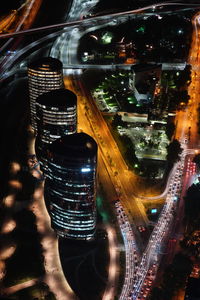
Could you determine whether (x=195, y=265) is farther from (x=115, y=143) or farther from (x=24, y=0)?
(x=24, y=0)

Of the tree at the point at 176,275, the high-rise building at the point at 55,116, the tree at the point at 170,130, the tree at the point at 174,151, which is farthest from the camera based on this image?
the tree at the point at 170,130

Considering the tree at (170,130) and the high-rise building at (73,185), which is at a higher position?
the high-rise building at (73,185)

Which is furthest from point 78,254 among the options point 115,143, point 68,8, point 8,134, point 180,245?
point 68,8

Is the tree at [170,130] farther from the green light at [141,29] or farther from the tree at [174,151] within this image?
the green light at [141,29]

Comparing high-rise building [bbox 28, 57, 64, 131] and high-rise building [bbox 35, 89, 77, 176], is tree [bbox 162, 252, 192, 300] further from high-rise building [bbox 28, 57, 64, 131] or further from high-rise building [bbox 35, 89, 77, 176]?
high-rise building [bbox 28, 57, 64, 131]

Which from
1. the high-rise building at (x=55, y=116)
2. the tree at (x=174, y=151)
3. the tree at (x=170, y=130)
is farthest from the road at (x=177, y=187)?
the high-rise building at (x=55, y=116)

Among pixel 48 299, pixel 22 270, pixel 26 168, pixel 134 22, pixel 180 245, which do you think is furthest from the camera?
pixel 134 22
